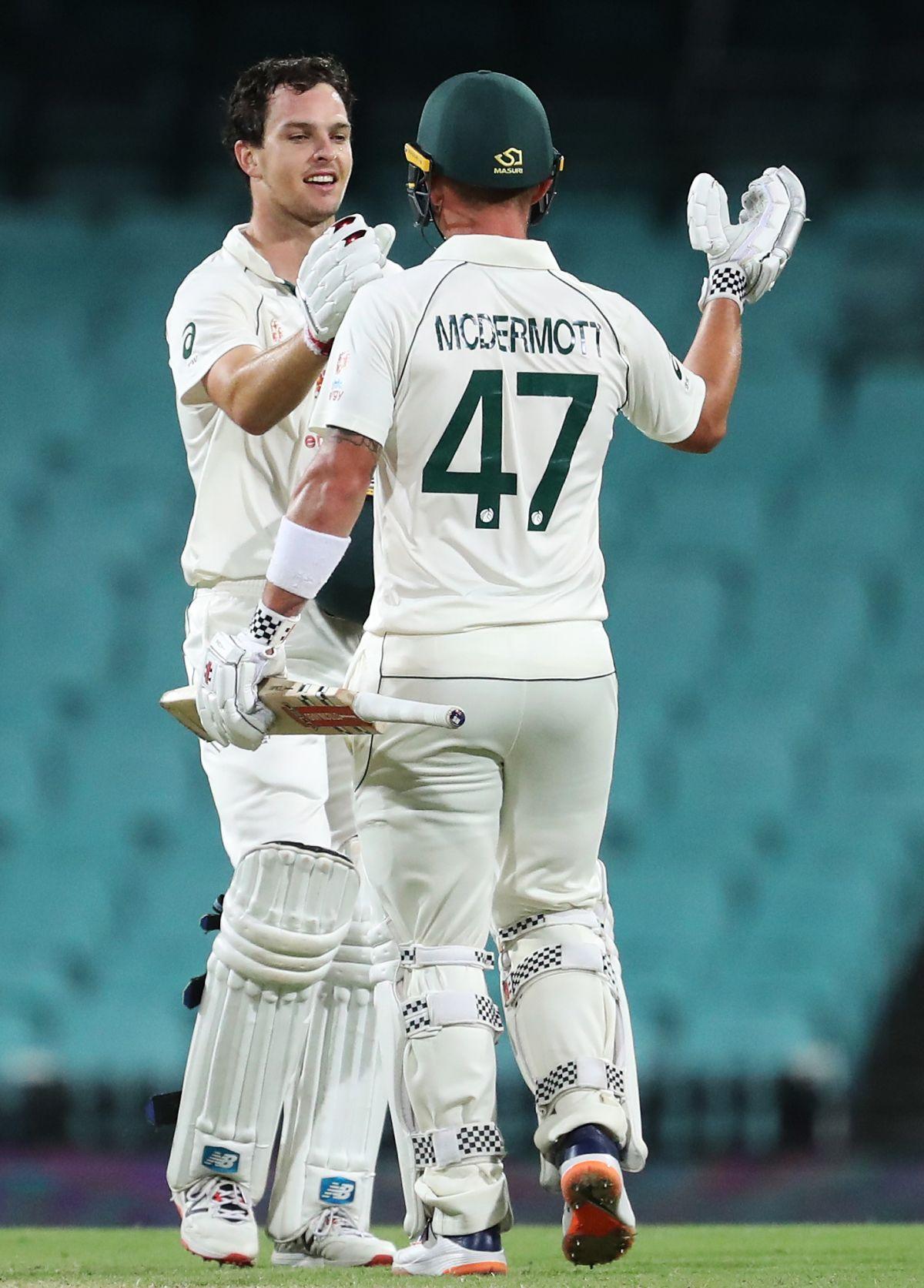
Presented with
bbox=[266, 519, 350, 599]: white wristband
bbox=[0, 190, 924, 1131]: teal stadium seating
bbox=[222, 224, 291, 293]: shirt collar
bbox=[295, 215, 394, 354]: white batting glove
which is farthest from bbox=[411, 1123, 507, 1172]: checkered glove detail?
bbox=[0, 190, 924, 1131]: teal stadium seating

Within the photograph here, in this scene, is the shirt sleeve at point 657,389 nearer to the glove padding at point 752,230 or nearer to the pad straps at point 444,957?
the glove padding at point 752,230

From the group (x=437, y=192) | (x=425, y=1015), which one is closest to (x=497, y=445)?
(x=437, y=192)

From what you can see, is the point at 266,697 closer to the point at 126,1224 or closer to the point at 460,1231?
the point at 460,1231

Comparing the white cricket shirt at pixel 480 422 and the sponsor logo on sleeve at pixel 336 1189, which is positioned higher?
the white cricket shirt at pixel 480 422

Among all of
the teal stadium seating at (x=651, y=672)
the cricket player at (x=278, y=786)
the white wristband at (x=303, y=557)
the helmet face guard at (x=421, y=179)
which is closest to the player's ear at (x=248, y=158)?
the cricket player at (x=278, y=786)

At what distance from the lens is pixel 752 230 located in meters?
3.04

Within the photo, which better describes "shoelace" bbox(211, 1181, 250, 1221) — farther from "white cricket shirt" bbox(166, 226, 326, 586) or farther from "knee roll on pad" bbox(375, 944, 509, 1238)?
"white cricket shirt" bbox(166, 226, 326, 586)

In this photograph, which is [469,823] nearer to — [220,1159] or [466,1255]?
[466,1255]

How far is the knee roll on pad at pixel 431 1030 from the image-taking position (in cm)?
244

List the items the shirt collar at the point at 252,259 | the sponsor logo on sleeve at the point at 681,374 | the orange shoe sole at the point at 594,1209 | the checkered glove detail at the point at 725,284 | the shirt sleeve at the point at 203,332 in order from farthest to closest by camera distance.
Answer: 1. the shirt collar at the point at 252,259
2. the shirt sleeve at the point at 203,332
3. the checkered glove detail at the point at 725,284
4. the sponsor logo on sleeve at the point at 681,374
5. the orange shoe sole at the point at 594,1209

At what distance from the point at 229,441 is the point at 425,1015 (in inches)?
45.1

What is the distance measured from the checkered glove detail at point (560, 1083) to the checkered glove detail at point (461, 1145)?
0.26 feet

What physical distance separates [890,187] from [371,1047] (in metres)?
5.95

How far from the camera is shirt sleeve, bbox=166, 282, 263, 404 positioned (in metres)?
3.09
